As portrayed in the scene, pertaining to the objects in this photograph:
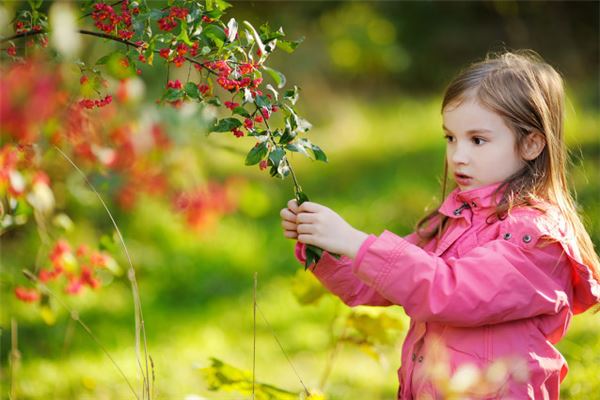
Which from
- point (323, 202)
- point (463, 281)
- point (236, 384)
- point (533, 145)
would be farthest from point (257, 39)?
point (323, 202)

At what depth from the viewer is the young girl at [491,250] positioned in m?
1.72

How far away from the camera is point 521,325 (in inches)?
71.6

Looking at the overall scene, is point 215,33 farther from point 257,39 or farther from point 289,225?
point 289,225

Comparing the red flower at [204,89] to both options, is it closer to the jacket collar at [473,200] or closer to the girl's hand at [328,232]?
the girl's hand at [328,232]

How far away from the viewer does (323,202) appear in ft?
18.1

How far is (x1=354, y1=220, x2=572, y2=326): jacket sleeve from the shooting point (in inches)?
67.1

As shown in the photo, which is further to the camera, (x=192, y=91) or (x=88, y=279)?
(x=88, y=279)

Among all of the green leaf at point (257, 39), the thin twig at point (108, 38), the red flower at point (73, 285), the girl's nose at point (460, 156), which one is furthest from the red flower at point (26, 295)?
the girl's nose at point (460, 156)

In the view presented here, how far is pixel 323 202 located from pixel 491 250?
3.76 metres

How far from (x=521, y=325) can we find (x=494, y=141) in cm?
43

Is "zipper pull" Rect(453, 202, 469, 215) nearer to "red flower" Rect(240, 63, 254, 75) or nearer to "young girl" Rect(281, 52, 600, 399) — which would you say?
"young girl" Rect(281, 52, 600, 399)

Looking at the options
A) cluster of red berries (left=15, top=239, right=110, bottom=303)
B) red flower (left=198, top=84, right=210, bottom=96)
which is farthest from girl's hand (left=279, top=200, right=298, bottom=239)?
cluster of red berries (left=15, top=239, right=110, bottom=303)

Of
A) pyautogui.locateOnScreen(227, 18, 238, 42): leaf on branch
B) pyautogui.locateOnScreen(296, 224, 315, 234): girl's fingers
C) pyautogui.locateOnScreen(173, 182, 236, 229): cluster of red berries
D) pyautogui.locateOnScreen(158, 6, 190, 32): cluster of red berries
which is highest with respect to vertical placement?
pyautogui.locateOnScreen(173, 182, 236, 229): cluster of red berries

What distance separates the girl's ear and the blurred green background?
260 mm
